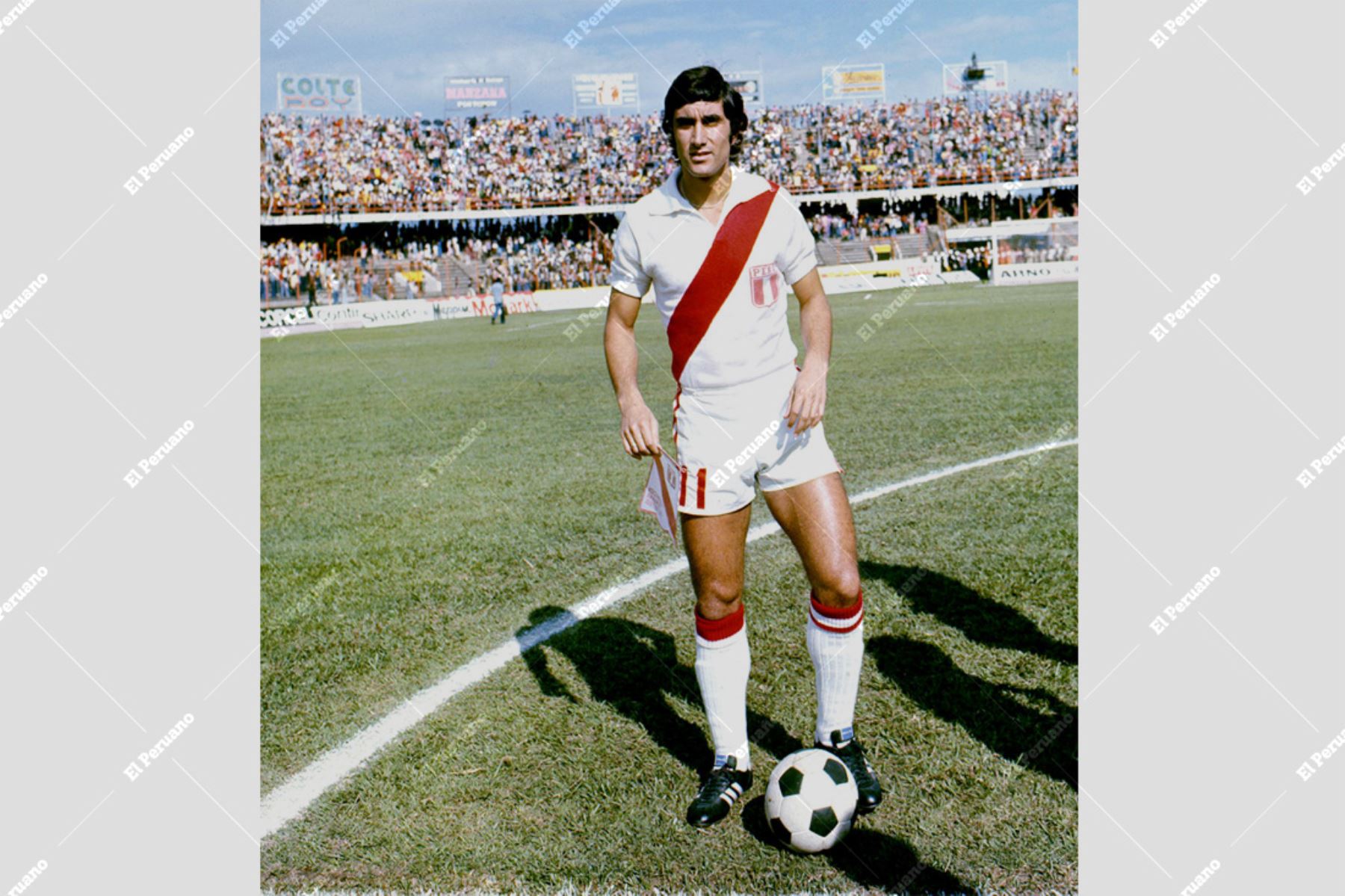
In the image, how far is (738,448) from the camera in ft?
11.4

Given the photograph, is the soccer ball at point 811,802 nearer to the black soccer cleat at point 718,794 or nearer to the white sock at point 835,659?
the black soccer cleat at point 718,794

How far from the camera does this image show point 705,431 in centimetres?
352

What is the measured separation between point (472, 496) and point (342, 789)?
4.55 metres

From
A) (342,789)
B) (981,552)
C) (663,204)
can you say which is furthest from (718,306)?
(981,552)

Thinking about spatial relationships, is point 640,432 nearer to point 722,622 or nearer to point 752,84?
point 722,622

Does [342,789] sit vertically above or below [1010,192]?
below

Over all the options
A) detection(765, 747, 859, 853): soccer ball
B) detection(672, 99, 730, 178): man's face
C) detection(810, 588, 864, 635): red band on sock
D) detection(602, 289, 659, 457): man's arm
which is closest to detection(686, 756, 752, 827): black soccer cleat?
detection(765, 747, 859, 853): soccer ball

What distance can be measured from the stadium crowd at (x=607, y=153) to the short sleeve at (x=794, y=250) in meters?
41.7

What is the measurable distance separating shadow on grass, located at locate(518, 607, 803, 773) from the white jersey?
4.55 ft

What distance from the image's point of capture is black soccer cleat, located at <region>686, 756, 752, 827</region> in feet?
11.1

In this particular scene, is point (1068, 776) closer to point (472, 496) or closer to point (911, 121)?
point (472, 496)

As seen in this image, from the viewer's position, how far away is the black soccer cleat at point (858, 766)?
341 cm

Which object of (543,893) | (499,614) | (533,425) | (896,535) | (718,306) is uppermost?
(718,306)

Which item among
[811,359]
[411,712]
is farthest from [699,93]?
[411,712]
